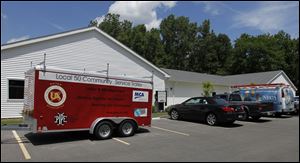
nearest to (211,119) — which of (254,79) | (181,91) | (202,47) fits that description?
(181,91)

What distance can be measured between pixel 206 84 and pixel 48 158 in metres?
22.7

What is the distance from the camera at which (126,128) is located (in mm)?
11734

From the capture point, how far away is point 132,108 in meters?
12.0

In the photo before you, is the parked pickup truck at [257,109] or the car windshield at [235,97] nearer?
the parked pickup truck at [257,109]

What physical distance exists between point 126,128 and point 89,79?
2475 mm

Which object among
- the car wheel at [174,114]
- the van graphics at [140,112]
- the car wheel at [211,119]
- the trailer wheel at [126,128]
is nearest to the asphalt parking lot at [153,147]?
the trailer wheel at [126,128]

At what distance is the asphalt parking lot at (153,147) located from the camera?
26.4 ft

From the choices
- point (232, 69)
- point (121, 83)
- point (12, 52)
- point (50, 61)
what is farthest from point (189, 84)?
point (232, 69)

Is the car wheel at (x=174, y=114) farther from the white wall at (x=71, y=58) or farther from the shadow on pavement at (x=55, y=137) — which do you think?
the shadow on pavement at (x=55, y=137)

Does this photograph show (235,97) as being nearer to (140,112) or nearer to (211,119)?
(211,119)

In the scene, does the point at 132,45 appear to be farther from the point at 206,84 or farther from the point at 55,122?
the point at 55,122

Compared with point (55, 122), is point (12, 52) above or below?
above

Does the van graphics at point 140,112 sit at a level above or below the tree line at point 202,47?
below

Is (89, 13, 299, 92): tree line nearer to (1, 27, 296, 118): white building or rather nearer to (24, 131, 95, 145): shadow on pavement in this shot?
(1, 27, 296, 118): white building
